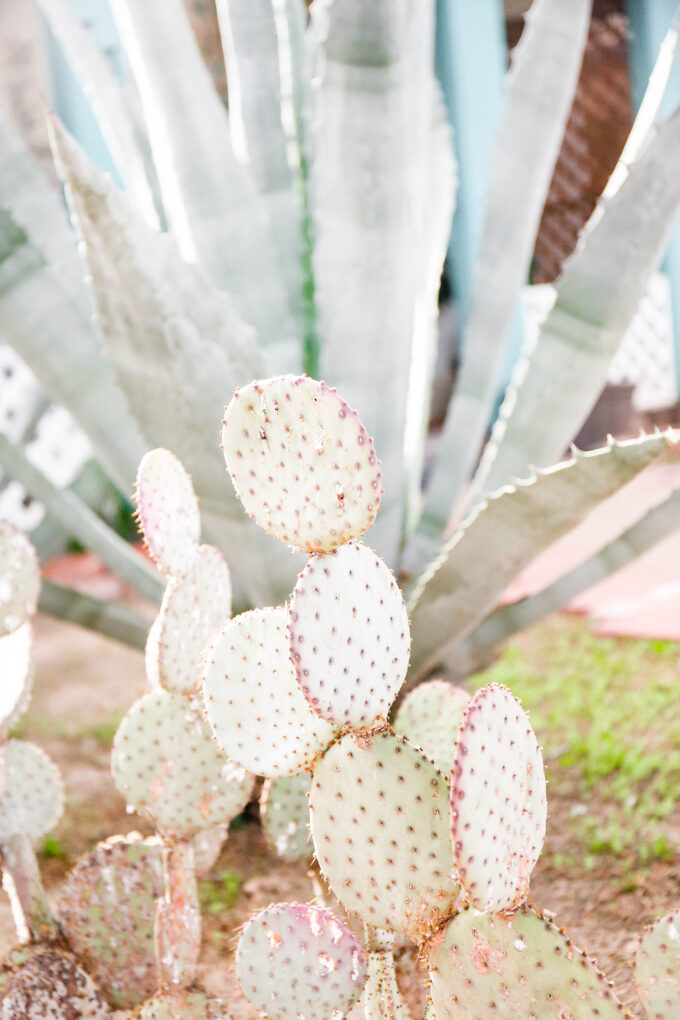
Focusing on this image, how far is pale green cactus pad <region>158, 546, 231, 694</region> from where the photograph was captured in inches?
35.5

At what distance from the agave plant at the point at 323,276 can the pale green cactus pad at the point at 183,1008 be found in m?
0.53

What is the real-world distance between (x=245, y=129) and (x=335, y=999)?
48.1 inches

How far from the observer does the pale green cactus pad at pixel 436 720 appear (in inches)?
37.6

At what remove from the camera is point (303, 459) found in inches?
24.5

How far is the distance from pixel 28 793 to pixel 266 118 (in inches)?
41.1

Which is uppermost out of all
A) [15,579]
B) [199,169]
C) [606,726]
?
[199,169]

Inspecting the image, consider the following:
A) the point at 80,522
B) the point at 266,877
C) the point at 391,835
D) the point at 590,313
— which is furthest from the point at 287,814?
the point at 590,313

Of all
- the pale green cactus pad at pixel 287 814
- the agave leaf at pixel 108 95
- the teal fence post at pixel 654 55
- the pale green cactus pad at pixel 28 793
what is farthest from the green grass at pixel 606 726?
the teal fence post at pixel 654 55

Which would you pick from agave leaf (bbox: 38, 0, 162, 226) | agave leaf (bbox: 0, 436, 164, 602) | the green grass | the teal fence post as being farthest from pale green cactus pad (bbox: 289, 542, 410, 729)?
the teal fence post

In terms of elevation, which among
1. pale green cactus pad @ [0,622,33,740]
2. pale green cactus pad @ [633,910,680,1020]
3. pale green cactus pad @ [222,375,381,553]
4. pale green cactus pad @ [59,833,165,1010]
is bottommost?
pale green cactus pad @ [59,833,165,1010]

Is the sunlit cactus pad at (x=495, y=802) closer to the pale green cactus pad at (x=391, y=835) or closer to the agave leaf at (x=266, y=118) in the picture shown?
the pale green cactus pad at (x=391, y=835)

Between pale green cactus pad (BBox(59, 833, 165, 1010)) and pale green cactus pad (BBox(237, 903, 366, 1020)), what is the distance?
0.95 feet

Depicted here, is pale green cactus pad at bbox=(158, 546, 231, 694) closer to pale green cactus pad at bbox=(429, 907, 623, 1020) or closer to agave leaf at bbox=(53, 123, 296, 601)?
agave leaf at bbox=(53, 123, 296, 601)

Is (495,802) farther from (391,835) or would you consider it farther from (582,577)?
(582,577)
